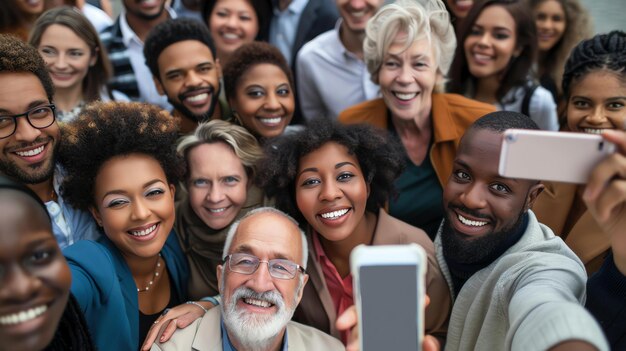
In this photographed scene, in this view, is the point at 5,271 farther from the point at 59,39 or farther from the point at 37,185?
the point at 59,39

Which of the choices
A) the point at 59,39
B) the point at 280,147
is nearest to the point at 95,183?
the point at 280,147

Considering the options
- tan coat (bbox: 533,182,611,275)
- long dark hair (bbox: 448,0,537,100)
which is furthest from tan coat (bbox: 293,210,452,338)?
long dark hair (bbox: 448,0,537,100)

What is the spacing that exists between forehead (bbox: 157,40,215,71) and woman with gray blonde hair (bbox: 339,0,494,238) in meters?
1.13

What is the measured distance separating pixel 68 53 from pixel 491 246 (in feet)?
11.3

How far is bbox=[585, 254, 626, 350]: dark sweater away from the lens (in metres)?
2.40

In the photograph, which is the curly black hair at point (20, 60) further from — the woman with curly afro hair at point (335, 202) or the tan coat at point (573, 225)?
the tan coat at point (573, 225)

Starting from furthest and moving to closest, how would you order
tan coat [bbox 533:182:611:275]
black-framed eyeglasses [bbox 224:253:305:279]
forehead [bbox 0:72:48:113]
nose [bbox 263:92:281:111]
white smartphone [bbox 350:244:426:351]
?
nose [bbox 263:92:281:111], tan coat [bbox 533:182:611:275], forehead [bbox 0:72:48:113], black-framed eyeglasses [bbox 224:253:305:279], white smartphone [bbox 350:244:426:351]

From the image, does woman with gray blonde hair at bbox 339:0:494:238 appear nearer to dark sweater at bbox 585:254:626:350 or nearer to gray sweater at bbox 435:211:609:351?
gray sweater at bbox 435:211:609:351

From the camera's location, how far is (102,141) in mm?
3303

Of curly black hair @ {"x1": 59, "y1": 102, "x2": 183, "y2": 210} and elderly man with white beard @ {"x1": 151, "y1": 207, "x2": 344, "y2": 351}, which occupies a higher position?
curly black hair @ {"x1": 59, "y1": 102, "x2": 183, "y2": 210}

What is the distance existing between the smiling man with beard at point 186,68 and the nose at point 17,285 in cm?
266

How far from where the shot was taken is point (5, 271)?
186cm

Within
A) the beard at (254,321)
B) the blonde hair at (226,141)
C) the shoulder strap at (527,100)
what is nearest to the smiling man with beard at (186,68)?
the blonde hair at (226,141)

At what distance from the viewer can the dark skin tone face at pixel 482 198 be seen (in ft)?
9.46
